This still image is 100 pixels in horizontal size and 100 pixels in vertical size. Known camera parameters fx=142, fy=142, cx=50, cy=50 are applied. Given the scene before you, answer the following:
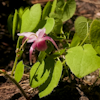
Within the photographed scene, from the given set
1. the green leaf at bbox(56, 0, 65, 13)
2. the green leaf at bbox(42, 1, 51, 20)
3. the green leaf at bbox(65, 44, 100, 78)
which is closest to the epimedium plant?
the green leaf at bbox(65, 44, 100, 78)

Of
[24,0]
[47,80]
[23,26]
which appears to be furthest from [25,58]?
[24,0]

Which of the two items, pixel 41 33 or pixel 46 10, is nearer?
pixel 41 33

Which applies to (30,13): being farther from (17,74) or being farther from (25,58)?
(25,58)

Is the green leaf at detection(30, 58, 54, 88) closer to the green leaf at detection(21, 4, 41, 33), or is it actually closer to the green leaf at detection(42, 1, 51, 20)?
the green leaf at detection(21, 4, 41, 33)

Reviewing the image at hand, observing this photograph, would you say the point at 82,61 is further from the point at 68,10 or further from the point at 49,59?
the point at 68,10

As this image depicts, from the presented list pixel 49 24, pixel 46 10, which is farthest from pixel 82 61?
pixel 46 10
